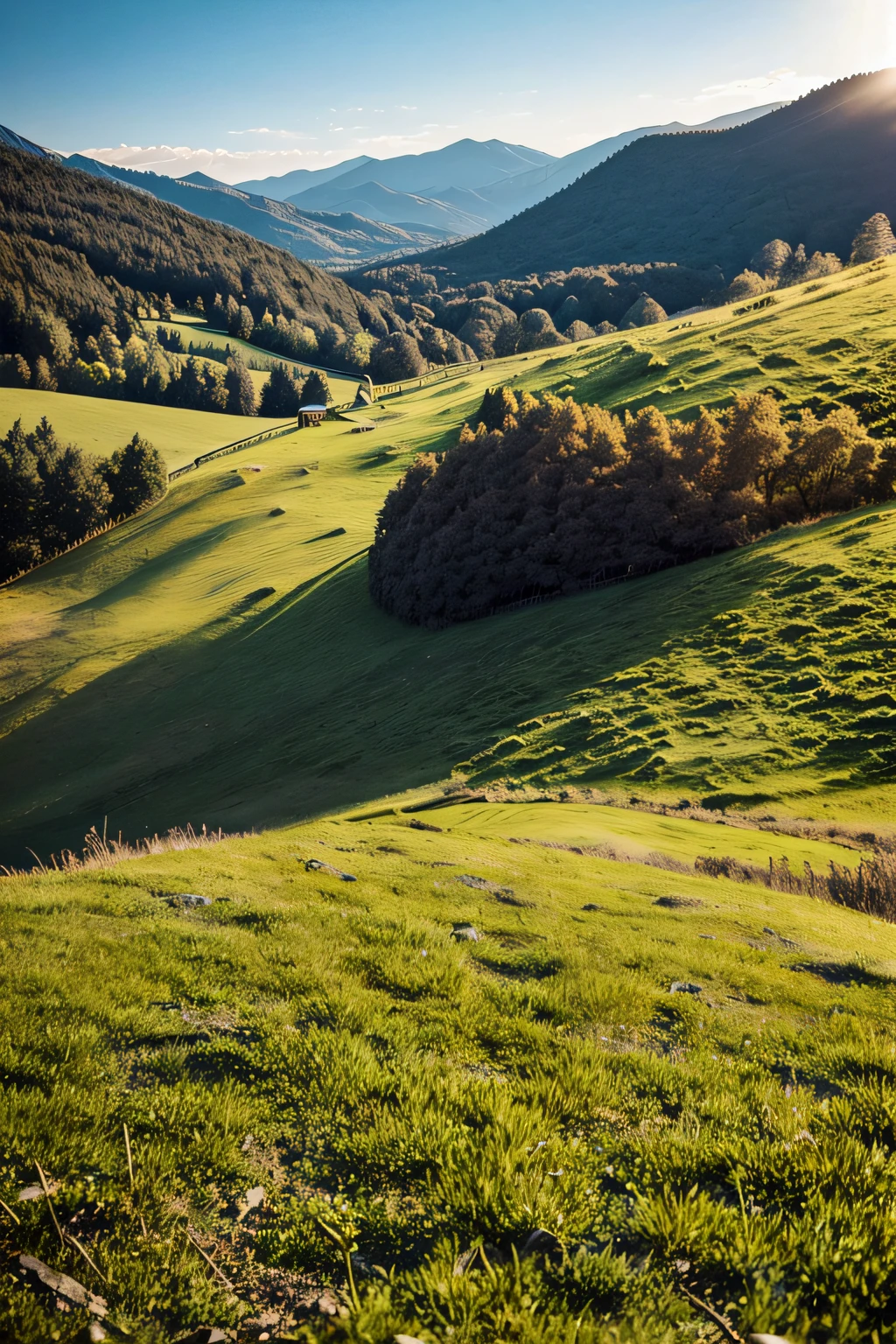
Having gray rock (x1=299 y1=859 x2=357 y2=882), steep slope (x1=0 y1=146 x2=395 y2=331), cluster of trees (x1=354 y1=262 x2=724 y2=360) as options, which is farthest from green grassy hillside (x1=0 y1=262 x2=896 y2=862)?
steep slope (x1=0 y1=146 x2=395 y2=331)

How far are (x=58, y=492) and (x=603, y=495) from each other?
61778 millimetres

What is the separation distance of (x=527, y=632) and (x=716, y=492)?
10.4 meters

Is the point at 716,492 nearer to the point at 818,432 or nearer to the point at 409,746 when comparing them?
the point at 818,432

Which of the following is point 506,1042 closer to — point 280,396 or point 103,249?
point 280,396

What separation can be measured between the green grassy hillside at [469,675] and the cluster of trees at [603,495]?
2.01m

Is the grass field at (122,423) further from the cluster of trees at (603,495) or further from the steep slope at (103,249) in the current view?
the cluster of trees at (603,495)

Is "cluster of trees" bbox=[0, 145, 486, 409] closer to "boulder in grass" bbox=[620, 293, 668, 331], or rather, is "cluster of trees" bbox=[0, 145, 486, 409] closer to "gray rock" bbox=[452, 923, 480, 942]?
"boulder in grass" bbox=[620, 293, 668, 331]

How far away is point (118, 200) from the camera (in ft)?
648

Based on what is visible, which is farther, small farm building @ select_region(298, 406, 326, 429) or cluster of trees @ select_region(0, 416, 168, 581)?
small farm building @ select_region(298, 406, 326, 429)

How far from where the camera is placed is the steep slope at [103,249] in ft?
519

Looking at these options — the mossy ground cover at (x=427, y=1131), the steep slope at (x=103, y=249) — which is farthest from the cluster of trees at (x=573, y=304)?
the mossy ground cover at (x=427, y=1131)

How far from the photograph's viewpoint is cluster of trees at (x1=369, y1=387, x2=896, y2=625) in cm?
3092

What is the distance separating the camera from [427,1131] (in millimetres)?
4383

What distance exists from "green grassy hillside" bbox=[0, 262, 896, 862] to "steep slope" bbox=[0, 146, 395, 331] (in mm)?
135227
